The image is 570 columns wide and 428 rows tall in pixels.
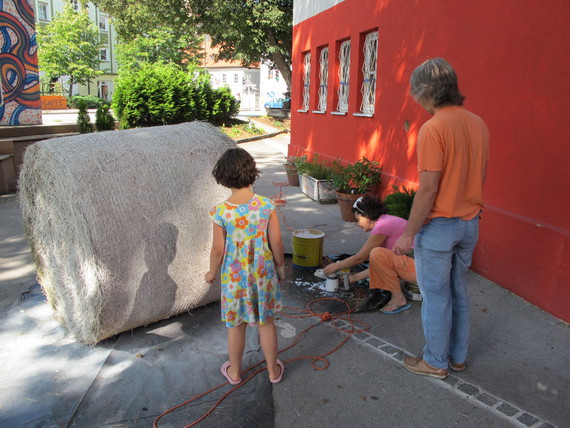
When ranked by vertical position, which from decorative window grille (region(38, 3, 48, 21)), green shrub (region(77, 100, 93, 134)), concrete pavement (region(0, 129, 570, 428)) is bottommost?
concrete pavement (region(0, 129, 570, 428))

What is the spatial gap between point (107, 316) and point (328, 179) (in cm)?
543

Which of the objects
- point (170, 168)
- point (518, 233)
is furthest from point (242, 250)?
point (518, 233)

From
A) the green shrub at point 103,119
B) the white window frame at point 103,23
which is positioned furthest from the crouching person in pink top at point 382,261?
the white window frame at point 103,23

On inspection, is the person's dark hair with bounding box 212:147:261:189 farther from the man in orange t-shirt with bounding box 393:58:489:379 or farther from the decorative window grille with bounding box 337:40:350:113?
the decorative window grille with bounding box 337:40:350:113

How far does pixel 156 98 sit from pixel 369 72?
11158 millimetres

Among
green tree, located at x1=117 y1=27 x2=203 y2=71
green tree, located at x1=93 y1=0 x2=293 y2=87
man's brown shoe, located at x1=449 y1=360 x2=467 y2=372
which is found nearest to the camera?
man's brown shoe, located at x1=449 y1=360 x2=467 y2=372

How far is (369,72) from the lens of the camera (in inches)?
313

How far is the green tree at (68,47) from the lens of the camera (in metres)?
38.4

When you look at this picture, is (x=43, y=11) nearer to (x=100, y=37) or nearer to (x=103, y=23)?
(x=100, y=37)

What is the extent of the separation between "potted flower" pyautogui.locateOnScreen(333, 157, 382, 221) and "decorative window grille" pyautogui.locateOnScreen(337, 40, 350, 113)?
1.97 metres

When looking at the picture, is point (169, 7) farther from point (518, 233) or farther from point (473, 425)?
point (473, 425)

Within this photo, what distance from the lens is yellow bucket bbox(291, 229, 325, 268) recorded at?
→ 15.8 feet

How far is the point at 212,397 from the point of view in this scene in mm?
2885

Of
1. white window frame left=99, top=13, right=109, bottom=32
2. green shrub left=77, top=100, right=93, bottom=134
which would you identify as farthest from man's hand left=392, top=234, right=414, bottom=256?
white window frame left=99, top=13, right=109, bottom=32
